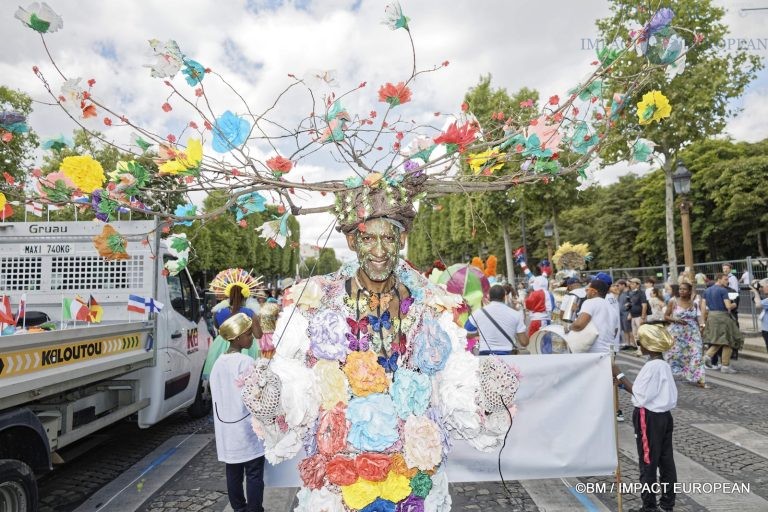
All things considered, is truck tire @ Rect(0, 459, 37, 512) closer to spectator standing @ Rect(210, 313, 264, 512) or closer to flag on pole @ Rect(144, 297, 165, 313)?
spectator standing @ Rect(210, 313, 264, 512)

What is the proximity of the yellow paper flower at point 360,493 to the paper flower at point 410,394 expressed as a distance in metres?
0.31

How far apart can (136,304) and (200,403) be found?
2.61 m

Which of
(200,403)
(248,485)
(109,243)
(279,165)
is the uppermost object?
(279,165)

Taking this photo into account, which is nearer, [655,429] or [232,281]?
[655,429]

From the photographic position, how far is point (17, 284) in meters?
5.61

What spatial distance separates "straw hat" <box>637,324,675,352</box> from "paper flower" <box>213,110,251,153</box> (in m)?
3.57

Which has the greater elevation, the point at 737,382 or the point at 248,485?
the point at 248,485

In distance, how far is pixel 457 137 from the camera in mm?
2248

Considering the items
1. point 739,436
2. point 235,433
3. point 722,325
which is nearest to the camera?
Answer: point 235,433

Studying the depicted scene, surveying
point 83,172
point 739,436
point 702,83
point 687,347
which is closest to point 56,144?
point 83,172

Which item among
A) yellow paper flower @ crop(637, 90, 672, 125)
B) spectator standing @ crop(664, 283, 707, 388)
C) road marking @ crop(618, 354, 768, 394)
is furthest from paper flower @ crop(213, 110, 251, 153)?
road marking @ crop(618, 354, 768, 394)

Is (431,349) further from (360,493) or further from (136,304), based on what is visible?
(136,304)

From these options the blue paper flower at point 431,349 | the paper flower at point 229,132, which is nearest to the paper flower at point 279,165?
the paper flower at point 229,132

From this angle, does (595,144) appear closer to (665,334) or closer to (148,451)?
(665,334)
